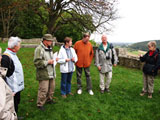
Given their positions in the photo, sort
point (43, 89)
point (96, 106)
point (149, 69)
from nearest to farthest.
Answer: point (43, 89), point (96, 106), point (149, 69)

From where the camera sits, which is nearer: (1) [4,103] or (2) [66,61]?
(1) [4,103]

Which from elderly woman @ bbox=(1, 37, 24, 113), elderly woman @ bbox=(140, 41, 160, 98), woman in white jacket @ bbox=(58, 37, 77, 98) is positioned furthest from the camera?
elderly woman @ bbox=(140, 41, 160, 98)

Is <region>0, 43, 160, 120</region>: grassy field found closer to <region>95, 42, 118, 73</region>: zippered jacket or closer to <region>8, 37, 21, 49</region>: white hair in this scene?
<region>95, 42, 118, 73</region>: zippered jacket

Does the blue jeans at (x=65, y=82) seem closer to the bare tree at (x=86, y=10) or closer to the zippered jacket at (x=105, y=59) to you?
the zippered jacket at (x=105, y=59)

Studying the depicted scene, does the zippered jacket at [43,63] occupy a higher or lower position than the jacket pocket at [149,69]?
higher

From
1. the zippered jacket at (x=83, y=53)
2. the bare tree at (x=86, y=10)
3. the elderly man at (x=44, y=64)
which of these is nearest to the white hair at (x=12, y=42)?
the elderly man at (x=44, y=64)

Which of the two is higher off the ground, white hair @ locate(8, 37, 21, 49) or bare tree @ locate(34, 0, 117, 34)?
bare tree @ locate(34, 0, 117, 34)

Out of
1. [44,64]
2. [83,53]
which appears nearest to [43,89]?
[44,64]

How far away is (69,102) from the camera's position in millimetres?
4242

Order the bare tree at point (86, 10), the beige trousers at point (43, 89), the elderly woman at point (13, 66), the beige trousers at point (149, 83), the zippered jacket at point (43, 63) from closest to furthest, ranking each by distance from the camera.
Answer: the elderly woman at point (13, 66) → the zippered jacket at point (43, 63) → the beige trousers at point (43, 89) → the beige trousers at point (149, 83) → the bare tree at point (86, 10)

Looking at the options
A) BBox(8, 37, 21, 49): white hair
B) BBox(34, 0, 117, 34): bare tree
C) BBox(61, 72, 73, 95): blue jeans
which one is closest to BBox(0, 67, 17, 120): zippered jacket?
BBox(8, 37, 21, 49): white hair

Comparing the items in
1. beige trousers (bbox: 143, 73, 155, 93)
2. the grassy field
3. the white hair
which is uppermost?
the white hair

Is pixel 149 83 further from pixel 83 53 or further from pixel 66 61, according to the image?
pixel 66 61

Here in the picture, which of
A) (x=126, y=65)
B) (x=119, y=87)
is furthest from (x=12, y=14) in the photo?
(x=119, y=87)
